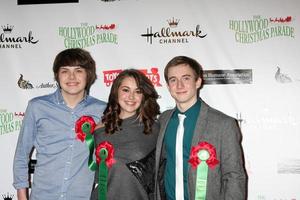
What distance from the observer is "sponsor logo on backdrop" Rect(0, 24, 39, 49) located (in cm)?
226

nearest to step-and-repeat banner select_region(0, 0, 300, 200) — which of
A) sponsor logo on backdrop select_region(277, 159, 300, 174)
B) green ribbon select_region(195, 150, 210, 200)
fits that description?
sponsor logo on backdrop select_region(277, 159, 300, 174)

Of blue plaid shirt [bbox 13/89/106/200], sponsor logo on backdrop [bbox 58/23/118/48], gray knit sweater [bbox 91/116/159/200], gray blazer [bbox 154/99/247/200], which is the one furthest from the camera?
sponsor logo on backdrop [bbox 58/23/118/48]

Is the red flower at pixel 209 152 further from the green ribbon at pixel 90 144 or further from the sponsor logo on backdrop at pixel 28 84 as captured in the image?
the sponsor logo on backdrop at pixel 28 84

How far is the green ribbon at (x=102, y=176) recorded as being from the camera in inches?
59.5

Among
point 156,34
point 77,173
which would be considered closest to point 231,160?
point 77,173

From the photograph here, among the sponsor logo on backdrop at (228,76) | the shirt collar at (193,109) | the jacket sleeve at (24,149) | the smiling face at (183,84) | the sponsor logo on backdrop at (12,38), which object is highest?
the sponsor logo on backdrop at (12,38)

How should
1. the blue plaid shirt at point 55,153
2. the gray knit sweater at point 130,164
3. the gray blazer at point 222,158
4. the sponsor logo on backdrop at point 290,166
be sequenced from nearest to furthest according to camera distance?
the gray blazer at point 222,158 → the gray knit sweater at point 130,164 → the blue plaid shirt at point 55,153 → the sponsor logo on backdrop at point 290,166

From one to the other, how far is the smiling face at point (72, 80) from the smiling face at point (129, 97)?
0.74ft

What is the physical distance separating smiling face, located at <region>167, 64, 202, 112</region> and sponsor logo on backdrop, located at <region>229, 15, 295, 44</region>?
0.78 m

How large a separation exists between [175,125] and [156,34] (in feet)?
2.88

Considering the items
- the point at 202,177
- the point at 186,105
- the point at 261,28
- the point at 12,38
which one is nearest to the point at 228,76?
the point at 261,28

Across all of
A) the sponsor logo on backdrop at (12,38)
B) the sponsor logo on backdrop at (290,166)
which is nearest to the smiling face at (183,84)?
the sponsor logo on backdrop at (290,166)

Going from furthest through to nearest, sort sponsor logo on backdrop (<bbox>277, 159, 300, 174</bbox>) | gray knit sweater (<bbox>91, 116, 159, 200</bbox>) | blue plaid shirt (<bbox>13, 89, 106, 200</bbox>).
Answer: sponsor logo on backdrop (<bbox>277, 159, 300, 174</bbox>)
blue plaid shirt (<bbox>13, 89, 106, 200</bbox>)
gray knit sweater (<bbox>91, 116, 159, 200</bbox>)

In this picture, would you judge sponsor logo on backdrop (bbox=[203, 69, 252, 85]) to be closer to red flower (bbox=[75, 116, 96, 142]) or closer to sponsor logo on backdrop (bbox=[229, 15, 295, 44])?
sponsor logo on backdrop (bbox=[229, 15, 295, 44])
